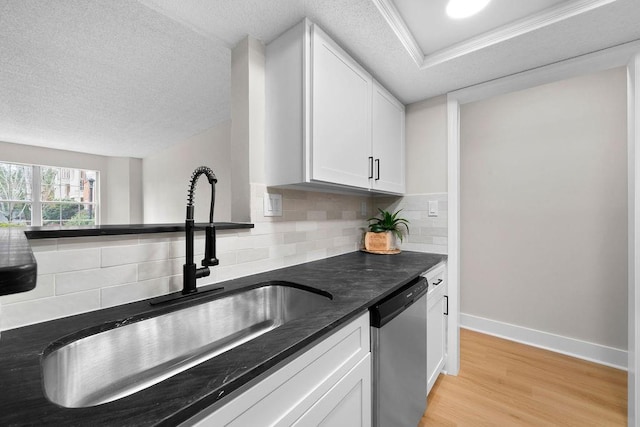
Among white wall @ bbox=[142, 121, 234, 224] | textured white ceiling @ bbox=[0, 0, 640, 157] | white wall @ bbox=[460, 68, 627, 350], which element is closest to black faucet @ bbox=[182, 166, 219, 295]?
textured white ceiling @ bbox=[0, 0, 640, 157]

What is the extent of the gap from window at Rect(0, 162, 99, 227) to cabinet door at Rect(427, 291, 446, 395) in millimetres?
6486

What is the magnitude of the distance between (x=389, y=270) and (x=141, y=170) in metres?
6.49

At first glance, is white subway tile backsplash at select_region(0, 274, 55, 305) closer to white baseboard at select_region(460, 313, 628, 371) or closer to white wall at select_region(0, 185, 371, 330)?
white wall at select_region(0, 185, 371, 330)

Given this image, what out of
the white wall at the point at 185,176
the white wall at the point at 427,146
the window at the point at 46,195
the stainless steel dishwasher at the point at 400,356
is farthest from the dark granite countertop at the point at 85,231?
the window at the point at 46,195

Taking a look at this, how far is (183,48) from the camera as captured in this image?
1.77 m

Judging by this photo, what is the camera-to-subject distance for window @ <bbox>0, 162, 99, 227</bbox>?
15.7 feet

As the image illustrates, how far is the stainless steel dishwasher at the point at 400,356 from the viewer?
3.07ft

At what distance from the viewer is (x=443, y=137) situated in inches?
76.2

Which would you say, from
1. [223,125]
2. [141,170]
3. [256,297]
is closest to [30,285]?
[256,297]

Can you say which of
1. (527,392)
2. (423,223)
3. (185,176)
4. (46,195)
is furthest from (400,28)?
(46,195)

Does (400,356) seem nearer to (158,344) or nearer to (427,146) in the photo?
(158,344)

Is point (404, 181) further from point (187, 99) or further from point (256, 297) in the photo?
point (187, 99)

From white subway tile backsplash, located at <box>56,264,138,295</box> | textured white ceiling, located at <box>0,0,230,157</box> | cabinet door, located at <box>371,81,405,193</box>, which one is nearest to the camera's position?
white subway tile backsplash, located at <box>56,264,138,295</box>

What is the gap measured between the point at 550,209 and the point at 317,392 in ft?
8.29
